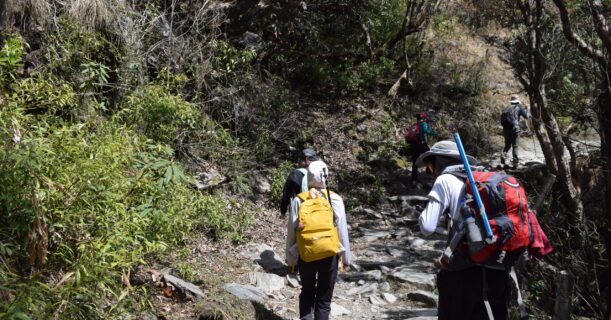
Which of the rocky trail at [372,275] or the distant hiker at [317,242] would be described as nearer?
the distant hiker at [317,242]

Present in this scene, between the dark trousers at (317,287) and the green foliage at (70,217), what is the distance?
1443 millimetres

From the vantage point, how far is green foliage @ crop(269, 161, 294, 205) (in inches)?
412

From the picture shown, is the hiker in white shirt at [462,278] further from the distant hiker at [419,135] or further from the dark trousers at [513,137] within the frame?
the dark trousers at [513,137]

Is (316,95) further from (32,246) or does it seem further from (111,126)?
(32,246)

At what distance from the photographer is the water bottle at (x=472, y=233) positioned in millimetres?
3588

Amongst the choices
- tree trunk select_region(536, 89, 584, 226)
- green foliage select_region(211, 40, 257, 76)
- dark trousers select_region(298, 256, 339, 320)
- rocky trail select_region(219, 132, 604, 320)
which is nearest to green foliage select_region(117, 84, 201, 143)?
rocky trail select_region(219, 132, 604, 320)

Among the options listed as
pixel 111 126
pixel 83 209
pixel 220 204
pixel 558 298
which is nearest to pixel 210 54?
pixel 220 204

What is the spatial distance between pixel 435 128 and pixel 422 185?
310 centimetres

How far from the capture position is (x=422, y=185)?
42.2ft

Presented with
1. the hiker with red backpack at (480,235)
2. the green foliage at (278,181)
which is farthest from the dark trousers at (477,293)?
the green foliage at (278,181)

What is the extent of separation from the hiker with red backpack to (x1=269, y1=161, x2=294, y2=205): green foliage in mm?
6705

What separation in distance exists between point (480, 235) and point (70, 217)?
324 centimetres

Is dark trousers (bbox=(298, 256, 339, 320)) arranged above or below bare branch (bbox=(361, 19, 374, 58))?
below

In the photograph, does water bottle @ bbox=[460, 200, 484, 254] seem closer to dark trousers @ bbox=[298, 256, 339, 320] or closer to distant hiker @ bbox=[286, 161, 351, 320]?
distant hiker @ bbox=[286, 161, 351, 320]
